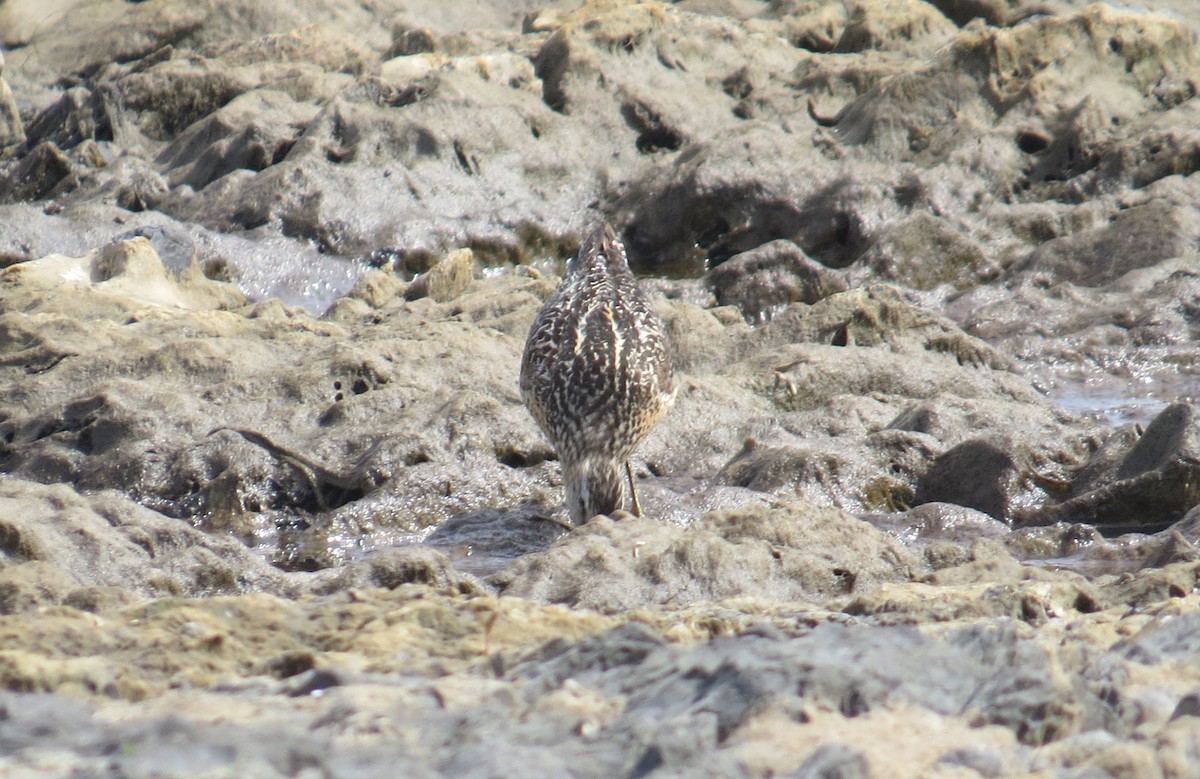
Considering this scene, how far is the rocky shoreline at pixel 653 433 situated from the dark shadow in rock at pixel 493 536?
26mm

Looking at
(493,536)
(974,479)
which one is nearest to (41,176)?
(493,536)

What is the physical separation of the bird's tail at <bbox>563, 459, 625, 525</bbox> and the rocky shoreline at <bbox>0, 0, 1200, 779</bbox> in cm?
28

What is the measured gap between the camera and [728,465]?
25.1 feet

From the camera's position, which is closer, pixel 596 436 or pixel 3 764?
pixel 3 764

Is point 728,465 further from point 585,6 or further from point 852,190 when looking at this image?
point 585,6

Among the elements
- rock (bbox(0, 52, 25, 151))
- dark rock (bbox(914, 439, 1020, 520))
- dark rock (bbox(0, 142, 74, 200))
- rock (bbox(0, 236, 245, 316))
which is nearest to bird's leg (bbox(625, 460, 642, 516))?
dark rock (bbox(914, 439, 1020, 520))

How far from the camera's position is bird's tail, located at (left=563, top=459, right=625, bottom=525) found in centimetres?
649

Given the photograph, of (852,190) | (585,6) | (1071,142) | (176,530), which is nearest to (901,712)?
(176,530)

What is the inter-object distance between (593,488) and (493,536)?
0.66m

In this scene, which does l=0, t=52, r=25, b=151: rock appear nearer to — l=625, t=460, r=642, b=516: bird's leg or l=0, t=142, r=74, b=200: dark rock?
l=0, t=142, r=74, b=200: dark rock

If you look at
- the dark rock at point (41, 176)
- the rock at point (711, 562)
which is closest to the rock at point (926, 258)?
the rock at point (711, 562)

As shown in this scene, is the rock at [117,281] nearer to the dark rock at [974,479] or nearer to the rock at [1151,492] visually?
the dark rock at [974,479]

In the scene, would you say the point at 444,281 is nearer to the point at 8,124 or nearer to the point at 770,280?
the point at 770,280

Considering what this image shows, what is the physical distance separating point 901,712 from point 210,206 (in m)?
11.4
